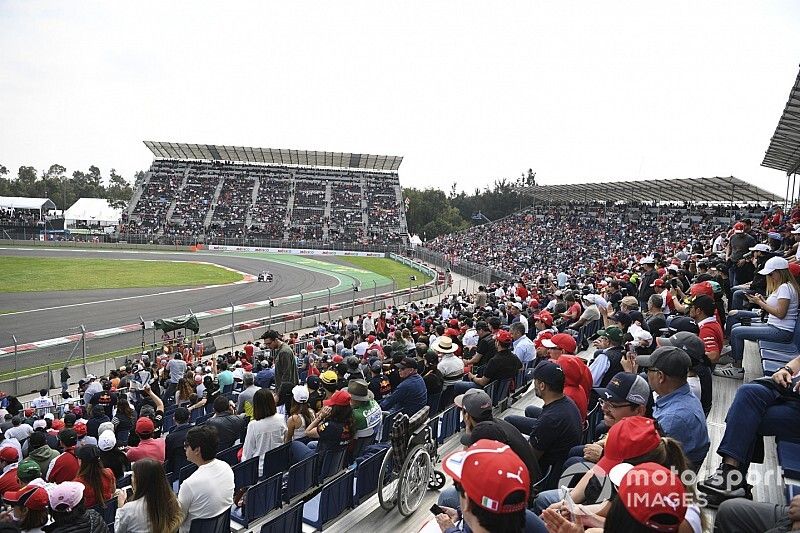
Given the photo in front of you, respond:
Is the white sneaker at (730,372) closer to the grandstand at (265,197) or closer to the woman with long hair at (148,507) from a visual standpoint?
the woman with long hair at (148,507)

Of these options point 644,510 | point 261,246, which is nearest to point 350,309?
point 644,510

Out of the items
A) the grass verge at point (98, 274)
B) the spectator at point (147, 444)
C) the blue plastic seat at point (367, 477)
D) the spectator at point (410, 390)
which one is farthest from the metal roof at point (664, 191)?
the spectator at point (147, 444)

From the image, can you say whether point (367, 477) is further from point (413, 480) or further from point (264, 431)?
point (264, 431)

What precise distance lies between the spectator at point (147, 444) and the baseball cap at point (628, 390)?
4.75 metres

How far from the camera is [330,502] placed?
5.29 meters

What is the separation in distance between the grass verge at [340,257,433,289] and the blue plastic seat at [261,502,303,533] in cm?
3565

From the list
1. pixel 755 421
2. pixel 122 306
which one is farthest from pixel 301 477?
pixel 122 306

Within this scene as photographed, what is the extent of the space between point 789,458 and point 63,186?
150356mm

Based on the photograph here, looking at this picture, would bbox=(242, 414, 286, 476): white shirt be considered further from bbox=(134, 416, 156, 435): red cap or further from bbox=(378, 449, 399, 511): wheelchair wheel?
bbox=(378, 449, 399, 511): wheelchair wheel

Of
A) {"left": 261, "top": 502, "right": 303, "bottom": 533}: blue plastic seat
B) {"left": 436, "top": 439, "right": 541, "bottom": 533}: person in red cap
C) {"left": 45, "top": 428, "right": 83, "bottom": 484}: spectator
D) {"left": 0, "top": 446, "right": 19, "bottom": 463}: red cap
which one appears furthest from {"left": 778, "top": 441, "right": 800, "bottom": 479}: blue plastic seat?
{"left": 0, "top": 446, "right": 19, "bottom": 463}: red cap

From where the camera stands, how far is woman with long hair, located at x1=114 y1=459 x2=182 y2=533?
3.85m

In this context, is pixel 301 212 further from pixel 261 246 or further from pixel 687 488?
pixel 687 488

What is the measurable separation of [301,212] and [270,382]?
67.5m

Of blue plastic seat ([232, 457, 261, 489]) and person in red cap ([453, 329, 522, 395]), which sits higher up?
person in red cap ([453, 329, 522, 395])
